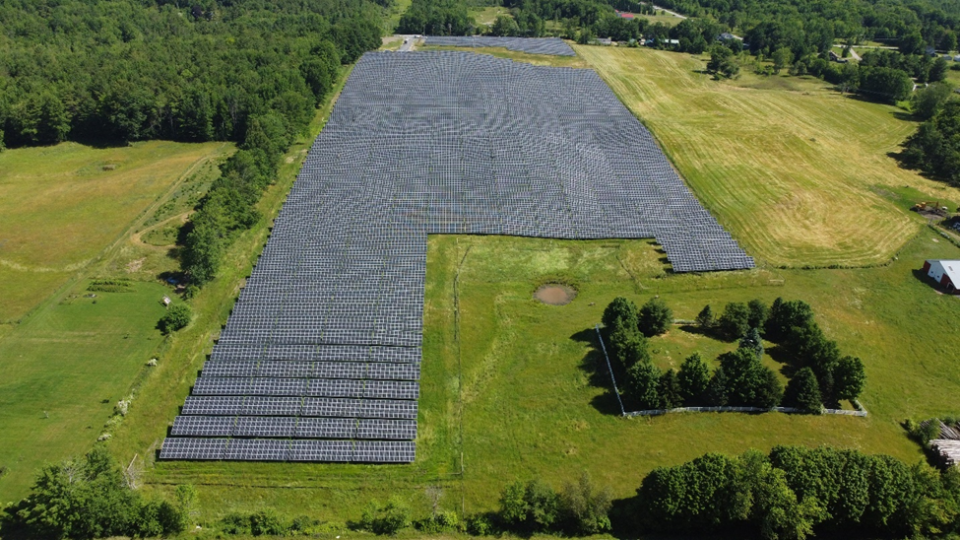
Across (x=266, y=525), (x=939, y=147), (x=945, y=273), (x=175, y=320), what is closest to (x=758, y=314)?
(x=945, y=273)

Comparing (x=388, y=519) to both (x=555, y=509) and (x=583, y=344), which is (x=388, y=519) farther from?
(x=583, y=344)

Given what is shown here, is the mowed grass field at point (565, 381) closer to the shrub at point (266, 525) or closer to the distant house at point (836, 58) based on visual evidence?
the shrub at point (266, 525)

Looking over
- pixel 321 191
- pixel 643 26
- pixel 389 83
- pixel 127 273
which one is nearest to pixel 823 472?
pixel 321 191

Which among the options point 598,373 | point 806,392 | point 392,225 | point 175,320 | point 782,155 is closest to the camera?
point 806,392

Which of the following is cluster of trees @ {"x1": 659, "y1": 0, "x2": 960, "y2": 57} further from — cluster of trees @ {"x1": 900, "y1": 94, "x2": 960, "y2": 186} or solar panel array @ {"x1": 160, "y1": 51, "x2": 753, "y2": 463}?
solar panel array @ {"x1": 160, "y1": 51, "x2": 753, "y2": 463}

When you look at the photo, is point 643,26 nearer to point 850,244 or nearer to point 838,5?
point 838,5

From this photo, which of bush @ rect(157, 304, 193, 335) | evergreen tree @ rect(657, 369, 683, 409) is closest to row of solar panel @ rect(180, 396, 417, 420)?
bush @ rect(157, 304, 193, 335)

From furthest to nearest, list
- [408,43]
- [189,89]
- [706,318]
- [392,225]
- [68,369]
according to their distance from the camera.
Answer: [408,43], [189,89], [392,225], [706,318], [68,369]
